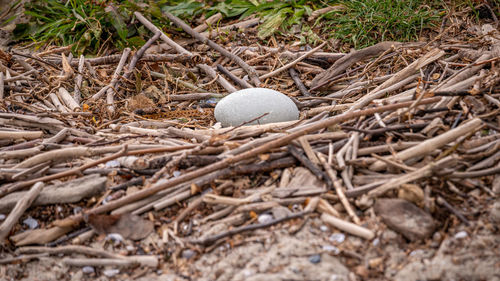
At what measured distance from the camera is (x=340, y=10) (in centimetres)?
539

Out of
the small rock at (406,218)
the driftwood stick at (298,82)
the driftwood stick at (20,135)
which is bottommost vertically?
the driftwood stick at (298,82)

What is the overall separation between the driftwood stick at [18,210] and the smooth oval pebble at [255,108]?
1.66 metres

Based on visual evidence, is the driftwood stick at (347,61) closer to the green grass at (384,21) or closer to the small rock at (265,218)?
the green grass at (384,21)

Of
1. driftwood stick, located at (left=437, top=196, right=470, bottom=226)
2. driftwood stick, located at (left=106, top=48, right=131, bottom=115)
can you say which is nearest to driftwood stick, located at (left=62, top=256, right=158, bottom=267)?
driftwood stick, located at (left=437, top=196, right=470, bottom=226)

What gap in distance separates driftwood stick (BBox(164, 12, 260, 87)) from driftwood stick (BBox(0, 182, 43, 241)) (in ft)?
8.43

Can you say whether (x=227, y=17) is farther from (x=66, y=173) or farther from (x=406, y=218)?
(x=406, y=218)

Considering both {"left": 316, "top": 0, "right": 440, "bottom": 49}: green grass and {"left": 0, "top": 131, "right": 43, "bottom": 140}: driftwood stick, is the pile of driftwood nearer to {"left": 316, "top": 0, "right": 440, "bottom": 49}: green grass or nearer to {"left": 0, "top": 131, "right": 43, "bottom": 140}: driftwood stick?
{"left": 0, "top": 131, "right": 43, "bottom": 140}: driftwood stick

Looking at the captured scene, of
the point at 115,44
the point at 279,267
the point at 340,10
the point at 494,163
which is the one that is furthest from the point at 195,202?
the point at 340,10

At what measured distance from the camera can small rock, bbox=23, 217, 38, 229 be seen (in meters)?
2.50

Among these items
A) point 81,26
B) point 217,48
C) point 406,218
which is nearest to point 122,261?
point 406,218

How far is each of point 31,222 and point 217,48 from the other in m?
3.07

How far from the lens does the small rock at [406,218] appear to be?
7.12ft

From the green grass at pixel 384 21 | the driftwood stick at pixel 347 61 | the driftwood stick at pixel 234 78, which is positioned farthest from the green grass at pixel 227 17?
the driftwood stick at pixel 234 78

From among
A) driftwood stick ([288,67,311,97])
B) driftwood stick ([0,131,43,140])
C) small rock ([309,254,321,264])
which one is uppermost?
driftwood stick ([0,131,43,140])
